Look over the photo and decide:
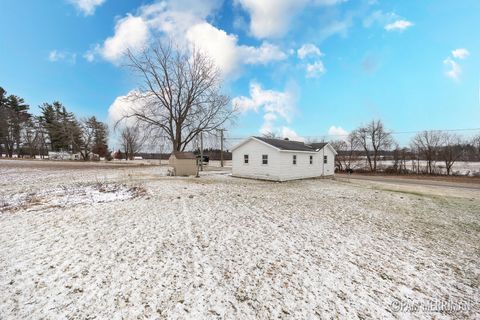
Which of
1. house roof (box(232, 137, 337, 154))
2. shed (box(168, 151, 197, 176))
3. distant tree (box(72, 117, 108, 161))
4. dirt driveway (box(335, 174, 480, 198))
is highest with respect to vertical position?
distant tree (box(72, 117, 108, 161))

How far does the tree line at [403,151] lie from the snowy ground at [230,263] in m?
27.6

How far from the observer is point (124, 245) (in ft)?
15.0

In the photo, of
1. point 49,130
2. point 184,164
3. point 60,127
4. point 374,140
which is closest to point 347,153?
point 374,140

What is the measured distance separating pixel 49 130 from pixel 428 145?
71.0 m

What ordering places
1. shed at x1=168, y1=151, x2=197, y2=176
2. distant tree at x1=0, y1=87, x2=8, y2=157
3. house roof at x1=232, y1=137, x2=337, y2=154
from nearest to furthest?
house roof at x1=232, y1=137, x2=337, y2=154 < shed at x1=168, y1=151, x2=197, y2=176 < distant tree at x1=0, y1=87, x2=8, y2=157

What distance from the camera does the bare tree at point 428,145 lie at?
30.1 meters

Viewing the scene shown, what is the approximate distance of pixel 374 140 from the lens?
111 ft

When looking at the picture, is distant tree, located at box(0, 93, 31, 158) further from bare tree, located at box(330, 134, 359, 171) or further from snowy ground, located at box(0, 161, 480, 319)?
bare tree, located at box(330, 134, 359, 171)

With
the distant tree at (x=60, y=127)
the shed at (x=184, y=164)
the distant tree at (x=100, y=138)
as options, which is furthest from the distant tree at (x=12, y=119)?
the shed at (x=184, y=164)

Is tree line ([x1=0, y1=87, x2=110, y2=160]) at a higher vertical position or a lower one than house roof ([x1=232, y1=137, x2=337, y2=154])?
higher

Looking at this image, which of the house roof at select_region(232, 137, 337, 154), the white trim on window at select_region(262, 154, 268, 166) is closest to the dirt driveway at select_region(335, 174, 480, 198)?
the house roof at select_region(232, 137, 337, 154)

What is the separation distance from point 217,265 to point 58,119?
207 ft

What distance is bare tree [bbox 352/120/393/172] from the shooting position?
3347 centimetres

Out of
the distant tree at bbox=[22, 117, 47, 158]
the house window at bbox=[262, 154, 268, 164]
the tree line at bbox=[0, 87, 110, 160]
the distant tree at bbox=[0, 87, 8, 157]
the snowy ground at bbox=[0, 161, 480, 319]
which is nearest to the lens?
the snowy ground at bbox=[0, 161, 480, 319]
